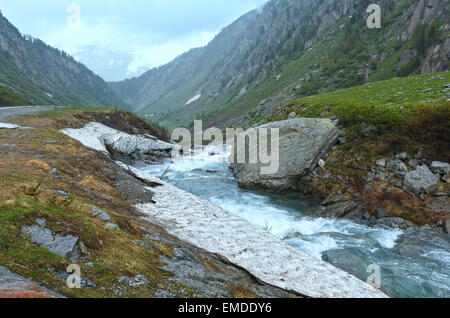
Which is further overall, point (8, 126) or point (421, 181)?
point (8, 126)

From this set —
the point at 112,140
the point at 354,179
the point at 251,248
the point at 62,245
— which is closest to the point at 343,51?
the point at 354,179

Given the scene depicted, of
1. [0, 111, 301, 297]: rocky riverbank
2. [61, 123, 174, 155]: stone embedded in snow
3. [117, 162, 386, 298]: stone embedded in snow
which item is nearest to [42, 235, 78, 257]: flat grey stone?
[0, 111, 301, 297]: rocky riverbank

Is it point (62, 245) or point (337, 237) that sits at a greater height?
point (62, 245)

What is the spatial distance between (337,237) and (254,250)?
19.2 ft

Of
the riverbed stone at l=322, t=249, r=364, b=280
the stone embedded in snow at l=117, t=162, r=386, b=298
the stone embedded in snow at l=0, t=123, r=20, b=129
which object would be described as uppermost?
the stone embedded in snow at l=0, t=123, r=20, b=129

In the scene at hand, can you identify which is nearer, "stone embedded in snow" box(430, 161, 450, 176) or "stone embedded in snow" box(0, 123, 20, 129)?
"stone embedded in snow" box(430, 161, 450, 176)

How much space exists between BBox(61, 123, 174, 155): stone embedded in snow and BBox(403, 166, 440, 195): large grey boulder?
25540 mm

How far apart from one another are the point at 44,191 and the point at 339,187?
18.1 meters

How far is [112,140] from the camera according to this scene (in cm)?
3116

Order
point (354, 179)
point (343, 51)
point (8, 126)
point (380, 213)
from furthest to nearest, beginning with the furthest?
point (343, 51) → point (8, 126) → point (354, 179) → point (380, 213)

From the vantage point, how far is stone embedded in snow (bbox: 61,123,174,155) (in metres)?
26.6

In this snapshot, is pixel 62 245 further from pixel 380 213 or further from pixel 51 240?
pixel 380 213

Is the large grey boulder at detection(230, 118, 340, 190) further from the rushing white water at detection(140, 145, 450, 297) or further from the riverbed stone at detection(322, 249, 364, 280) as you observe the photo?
the riverbed stone at detection(322, 249, 364, 280)
